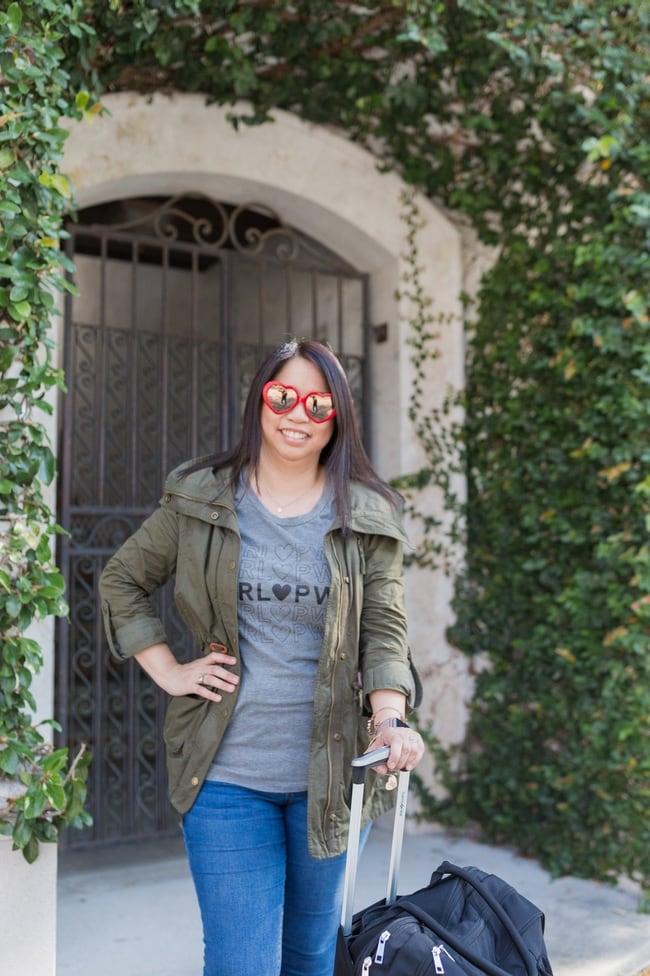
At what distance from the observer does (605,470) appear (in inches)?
167

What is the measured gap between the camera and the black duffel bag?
173 centimetres

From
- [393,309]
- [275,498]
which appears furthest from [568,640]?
[275,498]

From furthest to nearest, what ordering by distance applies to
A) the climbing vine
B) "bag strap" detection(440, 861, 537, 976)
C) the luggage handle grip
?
the climbing vine, the luggage handle grip, "bag strap" detection(440, 861, 537, 976)

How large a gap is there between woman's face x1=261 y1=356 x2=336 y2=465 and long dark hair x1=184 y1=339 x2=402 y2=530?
0.07 feet

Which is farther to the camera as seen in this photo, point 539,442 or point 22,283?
point 539,442

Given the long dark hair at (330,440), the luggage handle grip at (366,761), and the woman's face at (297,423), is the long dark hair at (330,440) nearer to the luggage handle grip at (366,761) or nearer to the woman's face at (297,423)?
the woman's face at (297,423)

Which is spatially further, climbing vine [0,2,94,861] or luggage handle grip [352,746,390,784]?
climbing vine [0,2,94,861]

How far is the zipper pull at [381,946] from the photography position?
1760mm

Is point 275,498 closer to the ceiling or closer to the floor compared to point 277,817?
closer to the ceiling

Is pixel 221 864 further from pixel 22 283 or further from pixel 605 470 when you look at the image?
pixel 605 470

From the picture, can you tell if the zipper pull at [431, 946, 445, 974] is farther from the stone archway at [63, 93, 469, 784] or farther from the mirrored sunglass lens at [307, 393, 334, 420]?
the stone archway at [63, 93, 469, 784]

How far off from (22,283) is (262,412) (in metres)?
0.89

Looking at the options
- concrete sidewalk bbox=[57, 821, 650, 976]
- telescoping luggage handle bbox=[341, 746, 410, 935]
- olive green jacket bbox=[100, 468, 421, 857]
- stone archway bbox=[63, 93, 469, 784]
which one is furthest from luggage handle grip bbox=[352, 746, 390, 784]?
stone archway bbox=[63, 93, 469, 784]

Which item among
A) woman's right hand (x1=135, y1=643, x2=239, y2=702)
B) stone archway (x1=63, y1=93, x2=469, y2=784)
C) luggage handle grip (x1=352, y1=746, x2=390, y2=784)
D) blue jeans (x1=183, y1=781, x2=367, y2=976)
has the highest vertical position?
stone archway (x1=63, y1=93, x2=469, y2=784)
